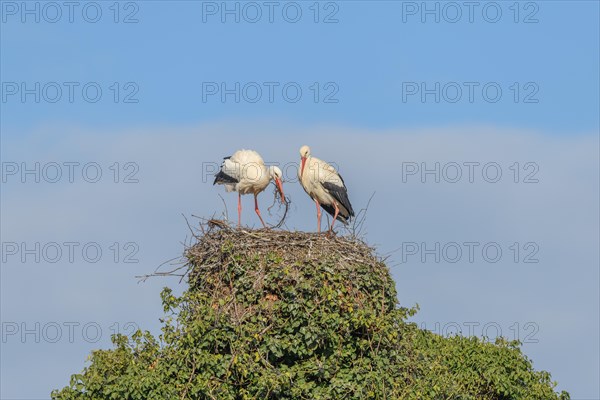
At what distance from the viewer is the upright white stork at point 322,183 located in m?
22.8

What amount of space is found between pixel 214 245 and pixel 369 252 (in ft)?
8.84

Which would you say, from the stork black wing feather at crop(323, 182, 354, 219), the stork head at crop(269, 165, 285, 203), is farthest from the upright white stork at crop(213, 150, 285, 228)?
the stork black wing feather at crop(323, 182, 354, 219)

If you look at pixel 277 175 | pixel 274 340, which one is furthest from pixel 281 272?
pixel 277 175

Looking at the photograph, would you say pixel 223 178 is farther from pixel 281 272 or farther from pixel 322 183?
pixel 281 272

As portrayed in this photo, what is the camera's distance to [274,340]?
1833cm

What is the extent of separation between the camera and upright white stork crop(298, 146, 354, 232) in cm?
2277

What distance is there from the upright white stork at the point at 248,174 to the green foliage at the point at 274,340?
123 inches

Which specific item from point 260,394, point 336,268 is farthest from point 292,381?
point 336,268

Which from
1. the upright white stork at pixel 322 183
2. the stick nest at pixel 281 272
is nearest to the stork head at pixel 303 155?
the upright white stork at pixel 322 183

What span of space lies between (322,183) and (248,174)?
5.03 ft

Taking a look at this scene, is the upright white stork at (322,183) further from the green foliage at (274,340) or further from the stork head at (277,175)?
the green foliage at (274,340)

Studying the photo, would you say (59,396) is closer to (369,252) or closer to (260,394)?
(260,394)

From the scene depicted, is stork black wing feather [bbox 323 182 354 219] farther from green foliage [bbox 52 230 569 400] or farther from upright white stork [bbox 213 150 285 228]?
green foliage [bbox 52 230 569 400]

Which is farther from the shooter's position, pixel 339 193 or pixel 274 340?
pixel 339 193
